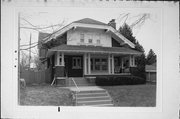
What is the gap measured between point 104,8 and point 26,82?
2065 millimetres

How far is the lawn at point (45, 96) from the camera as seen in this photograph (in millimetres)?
3691

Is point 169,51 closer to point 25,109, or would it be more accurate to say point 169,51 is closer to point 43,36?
point 43,36

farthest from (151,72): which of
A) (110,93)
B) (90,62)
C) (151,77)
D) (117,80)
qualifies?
(90,62)

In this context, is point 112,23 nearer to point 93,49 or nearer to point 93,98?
point 93,49

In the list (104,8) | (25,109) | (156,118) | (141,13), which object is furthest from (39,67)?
(156,118)

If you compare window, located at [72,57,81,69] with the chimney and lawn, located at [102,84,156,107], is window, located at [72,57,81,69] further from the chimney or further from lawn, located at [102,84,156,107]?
the chimney

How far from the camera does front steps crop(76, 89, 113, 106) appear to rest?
3.71 meters

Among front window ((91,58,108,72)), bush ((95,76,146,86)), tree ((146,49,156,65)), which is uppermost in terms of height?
tree ((146,49,156,65))

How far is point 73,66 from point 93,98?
2.42 ft

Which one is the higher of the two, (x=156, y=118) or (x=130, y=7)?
(x=130, y=7)

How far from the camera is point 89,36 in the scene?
3.75 meters

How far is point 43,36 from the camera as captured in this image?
3707mm

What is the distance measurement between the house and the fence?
0.35 feet

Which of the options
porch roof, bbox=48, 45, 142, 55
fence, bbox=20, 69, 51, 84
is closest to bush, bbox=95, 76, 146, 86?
porch roof, bbox=48, 45, 142, 55
